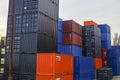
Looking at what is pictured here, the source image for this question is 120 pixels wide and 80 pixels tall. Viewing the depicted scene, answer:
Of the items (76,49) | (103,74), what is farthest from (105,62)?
(76,49)

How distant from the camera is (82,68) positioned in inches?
877

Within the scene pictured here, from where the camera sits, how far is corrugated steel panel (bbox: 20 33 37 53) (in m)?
16.5

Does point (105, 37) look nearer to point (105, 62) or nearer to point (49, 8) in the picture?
point (105, 62)

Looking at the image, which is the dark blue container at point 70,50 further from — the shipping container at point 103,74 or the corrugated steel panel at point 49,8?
the corrugated steel panel at point 49,8

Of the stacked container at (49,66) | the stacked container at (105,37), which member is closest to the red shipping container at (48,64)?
the stacked container at (49,66)

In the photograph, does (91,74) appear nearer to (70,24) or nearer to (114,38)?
(70,24)

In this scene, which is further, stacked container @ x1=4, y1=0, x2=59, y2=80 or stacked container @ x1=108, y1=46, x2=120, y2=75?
stacked container @ x1=108, y1=46, x2=120, y2=75

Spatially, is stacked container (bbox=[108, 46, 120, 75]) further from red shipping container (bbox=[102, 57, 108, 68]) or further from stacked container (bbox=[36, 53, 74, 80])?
stacked container (bbox=[36, 53, 74, 80])

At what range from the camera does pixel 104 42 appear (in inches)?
1522

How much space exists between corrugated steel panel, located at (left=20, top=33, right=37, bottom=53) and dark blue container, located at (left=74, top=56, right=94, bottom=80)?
20.9ft

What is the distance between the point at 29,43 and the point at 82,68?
805cm

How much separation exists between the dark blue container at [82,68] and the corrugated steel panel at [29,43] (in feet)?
20.9

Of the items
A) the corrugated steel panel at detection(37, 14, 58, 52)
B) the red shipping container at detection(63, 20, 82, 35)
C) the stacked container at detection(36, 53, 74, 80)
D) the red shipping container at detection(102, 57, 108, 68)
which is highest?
the red shipping container at detection(63, 20, 82, 35)

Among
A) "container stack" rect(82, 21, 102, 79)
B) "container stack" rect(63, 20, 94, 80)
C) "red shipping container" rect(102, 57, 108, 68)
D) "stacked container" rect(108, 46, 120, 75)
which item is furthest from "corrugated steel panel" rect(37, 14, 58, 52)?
"stacked container" rect(108, 46, 120, 75)
